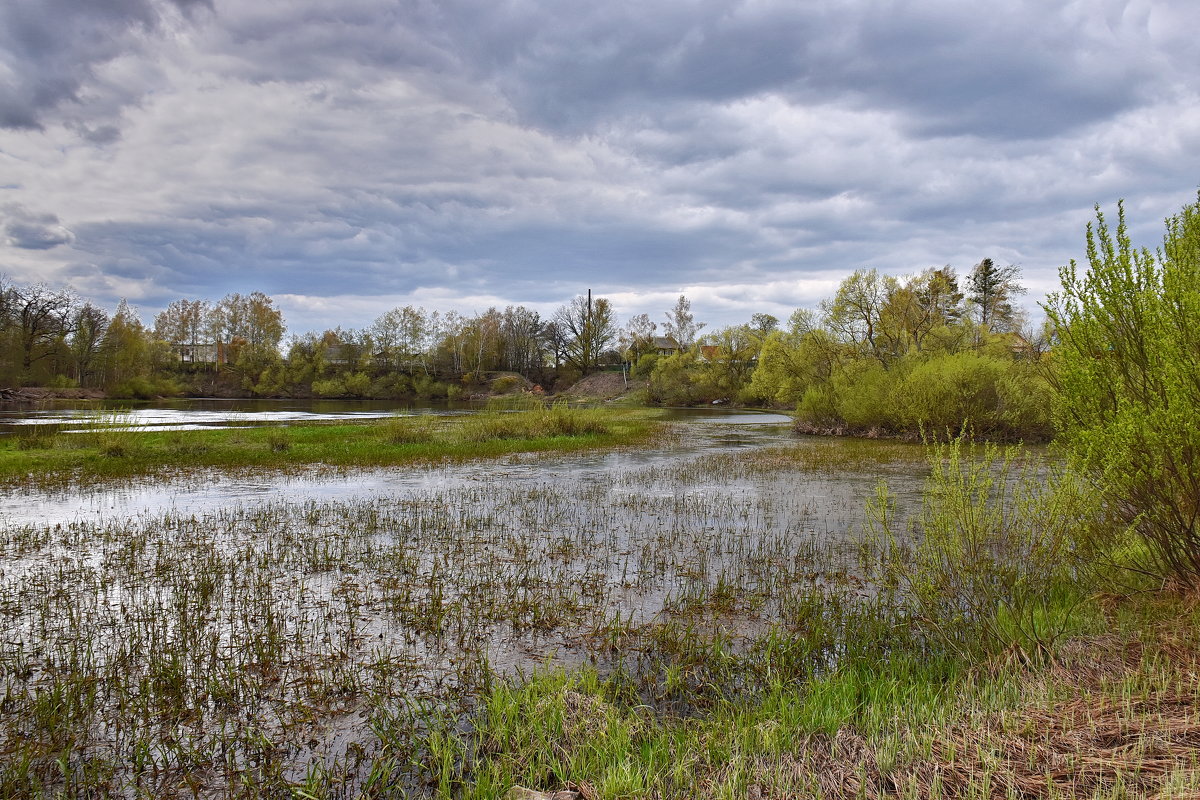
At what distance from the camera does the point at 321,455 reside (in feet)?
Answer: 66.9

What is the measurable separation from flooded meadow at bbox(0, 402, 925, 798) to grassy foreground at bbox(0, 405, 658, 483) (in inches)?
165

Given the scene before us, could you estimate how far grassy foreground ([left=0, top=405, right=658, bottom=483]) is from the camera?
672 inches

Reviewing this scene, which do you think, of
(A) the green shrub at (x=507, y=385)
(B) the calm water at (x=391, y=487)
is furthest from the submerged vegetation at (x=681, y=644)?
(A) the green shrub at (x=507, y=385)

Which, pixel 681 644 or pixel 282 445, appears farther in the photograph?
pixel 282 445

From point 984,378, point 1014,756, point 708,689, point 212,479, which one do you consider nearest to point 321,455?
point 212,479

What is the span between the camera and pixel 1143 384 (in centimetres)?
537

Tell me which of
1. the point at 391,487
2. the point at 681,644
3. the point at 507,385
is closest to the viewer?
the point at 681,644

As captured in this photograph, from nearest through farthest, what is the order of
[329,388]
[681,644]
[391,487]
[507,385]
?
[681,644], [391,487], [507,385], [329,388]

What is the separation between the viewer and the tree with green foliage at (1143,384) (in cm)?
494

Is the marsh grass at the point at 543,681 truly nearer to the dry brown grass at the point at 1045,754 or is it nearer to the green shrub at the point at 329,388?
the dry brown grass at the point at 1045,754

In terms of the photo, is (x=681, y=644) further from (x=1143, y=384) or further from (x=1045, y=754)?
(x=1143, y=384)

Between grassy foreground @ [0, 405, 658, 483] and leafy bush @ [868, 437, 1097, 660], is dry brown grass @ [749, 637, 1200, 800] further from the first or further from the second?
grassy foreground @ [0, 405, 658, 483]

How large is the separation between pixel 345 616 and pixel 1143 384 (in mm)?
7783

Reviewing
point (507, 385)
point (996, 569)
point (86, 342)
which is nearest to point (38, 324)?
point (86, 342)
